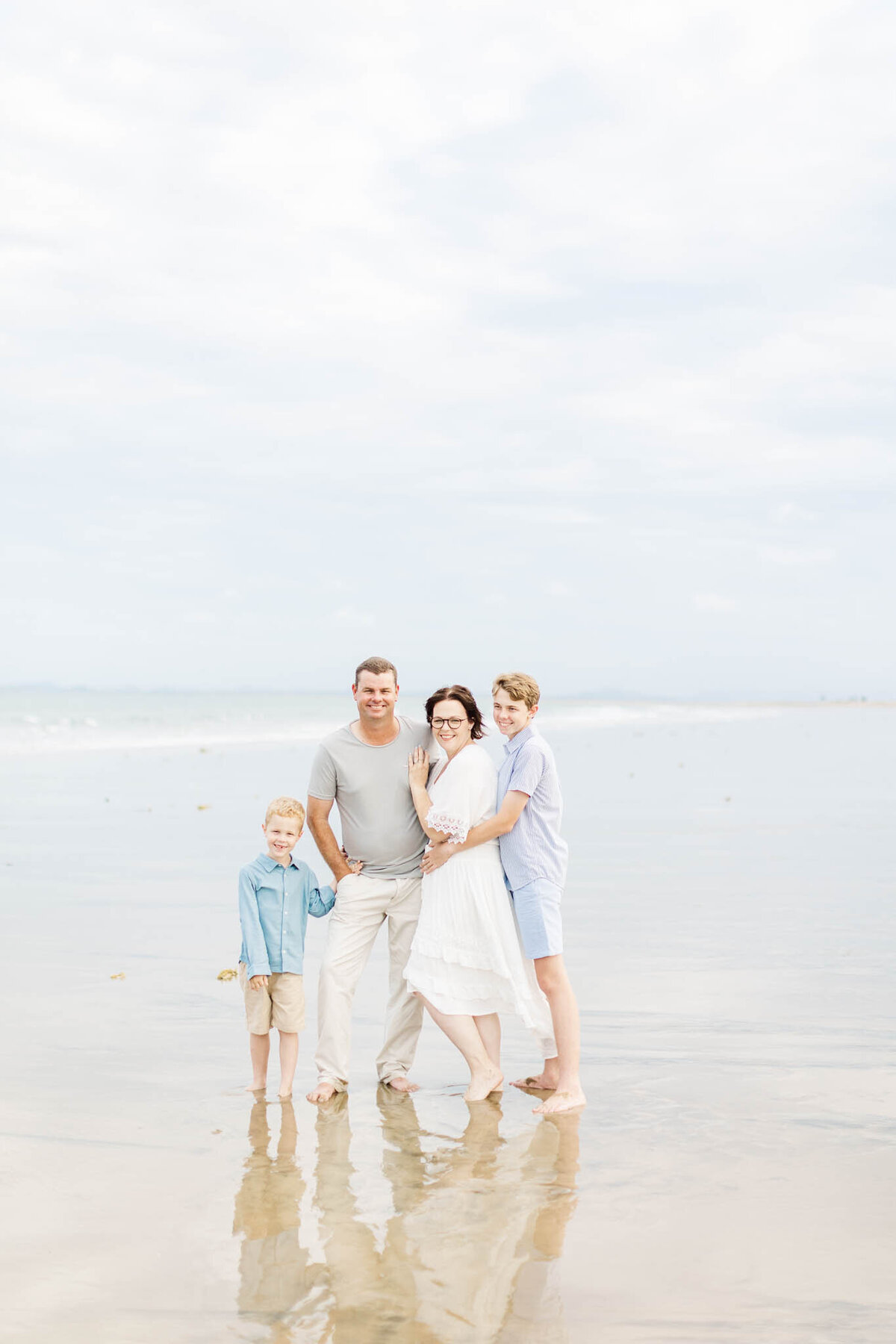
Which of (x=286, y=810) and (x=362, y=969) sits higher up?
(x=286, y=810)

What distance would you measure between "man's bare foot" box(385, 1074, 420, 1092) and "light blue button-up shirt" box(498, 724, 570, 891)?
3.24 feet

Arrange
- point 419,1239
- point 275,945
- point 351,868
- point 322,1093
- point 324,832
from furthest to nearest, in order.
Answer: point 351,868
point 324,832
point 275,945
point 322,1093
point 419,1239

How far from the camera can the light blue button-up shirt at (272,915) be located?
18.0 feet

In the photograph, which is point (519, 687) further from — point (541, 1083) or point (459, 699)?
point (541, 1083)

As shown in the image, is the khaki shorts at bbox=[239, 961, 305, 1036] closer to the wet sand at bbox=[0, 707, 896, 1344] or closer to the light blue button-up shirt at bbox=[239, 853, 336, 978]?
the light blue button-up shirt at bbox=[239, 853, 336, 978]

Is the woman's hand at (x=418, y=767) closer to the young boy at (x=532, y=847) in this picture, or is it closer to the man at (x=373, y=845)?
the man at (x=373, y=845)

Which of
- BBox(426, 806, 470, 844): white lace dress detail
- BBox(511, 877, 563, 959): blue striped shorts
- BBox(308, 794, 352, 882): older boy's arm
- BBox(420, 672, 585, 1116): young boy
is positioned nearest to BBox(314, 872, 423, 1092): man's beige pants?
BBox(308, 794, 352, 882): older boy's arm

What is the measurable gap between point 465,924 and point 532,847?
1.52 feet

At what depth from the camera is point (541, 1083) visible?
567cm

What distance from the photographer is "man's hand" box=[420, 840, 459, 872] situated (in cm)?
562

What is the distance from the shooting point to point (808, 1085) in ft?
17.9

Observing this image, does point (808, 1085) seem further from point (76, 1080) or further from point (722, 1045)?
point (76, 1080)

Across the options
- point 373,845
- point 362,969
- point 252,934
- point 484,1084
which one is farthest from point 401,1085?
point 373,845

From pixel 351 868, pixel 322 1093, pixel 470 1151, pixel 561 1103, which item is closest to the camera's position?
pixel 470 1151
